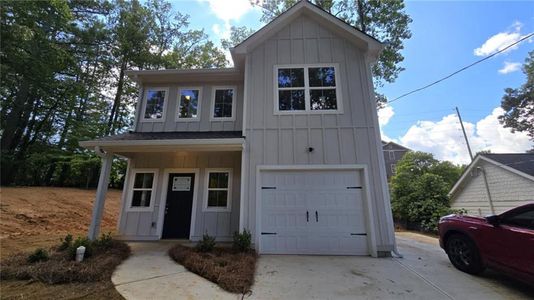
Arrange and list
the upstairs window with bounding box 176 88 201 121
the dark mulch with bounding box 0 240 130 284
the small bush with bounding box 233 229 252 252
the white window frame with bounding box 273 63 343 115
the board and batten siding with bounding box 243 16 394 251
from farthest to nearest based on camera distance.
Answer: the upstairs window with bounding box 176 88 201 121
the white window frame with bounding box 273 63 343 115
the board and batten siding with bounding box 243 16 394 251
the small bush with bounding box 233 229 252 252
the dark mulch with bounding box 0 240 130 284

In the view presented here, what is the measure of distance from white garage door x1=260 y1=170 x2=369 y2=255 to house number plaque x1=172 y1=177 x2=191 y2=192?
9.41 ft

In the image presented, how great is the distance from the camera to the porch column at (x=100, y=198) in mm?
6137

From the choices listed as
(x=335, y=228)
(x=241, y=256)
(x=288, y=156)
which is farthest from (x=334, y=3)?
(x=241, y=256)

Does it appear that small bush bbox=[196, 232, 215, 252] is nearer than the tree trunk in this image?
Yes

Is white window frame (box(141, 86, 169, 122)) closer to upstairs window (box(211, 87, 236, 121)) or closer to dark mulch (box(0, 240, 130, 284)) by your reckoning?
upstairs window (box(211, 87, 236, 121))

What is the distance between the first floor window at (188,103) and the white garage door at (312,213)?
3790mm

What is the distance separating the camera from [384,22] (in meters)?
12.7

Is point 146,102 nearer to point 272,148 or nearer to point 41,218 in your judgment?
point 272,148

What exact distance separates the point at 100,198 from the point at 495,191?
1765 cm

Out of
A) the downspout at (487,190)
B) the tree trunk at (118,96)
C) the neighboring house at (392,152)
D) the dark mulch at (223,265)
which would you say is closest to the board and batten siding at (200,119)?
the dark mulch at (223,265)

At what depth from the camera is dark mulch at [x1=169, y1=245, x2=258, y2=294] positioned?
12.4 feet

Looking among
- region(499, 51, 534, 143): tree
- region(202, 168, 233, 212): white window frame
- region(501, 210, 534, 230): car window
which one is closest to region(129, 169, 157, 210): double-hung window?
region(202, 168, 233, 212): white window frame

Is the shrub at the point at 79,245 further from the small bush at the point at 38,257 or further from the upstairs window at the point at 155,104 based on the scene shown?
the upstairs window at the point at 155,104

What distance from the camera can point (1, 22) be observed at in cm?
921
